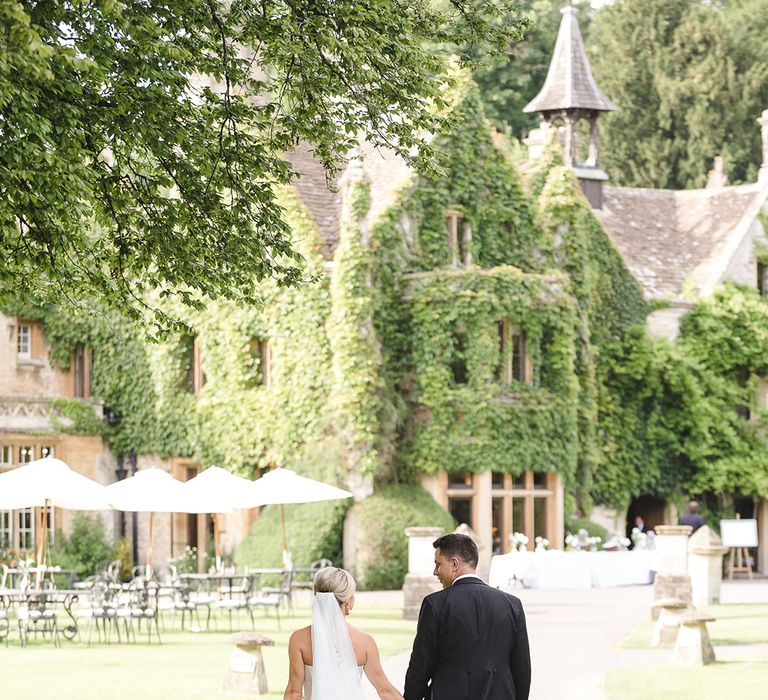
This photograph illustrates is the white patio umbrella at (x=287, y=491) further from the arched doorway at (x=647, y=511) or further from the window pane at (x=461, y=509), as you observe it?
the arched doorway at (x=647, y=511)

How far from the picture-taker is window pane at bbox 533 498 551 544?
112 feet

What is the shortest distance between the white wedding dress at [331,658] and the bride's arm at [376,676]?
7 cm

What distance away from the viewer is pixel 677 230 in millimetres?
42469

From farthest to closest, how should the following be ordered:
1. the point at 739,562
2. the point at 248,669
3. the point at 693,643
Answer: the point at 739,562 → the point at 693,643 → the point at 248,669

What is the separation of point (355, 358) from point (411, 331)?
60.3 inches

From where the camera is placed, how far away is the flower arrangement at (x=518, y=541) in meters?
31.8

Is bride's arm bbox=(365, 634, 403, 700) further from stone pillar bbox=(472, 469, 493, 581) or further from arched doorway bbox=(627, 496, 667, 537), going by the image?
arched doorway bbox=(627, 496, 667, 537)

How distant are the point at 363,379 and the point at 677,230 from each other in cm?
1347

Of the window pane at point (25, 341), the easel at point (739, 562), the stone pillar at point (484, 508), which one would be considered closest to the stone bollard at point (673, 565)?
the stone pillar at point (484, 508)

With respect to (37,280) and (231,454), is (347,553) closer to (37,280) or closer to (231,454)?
(231,454)

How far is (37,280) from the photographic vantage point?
14.5 meters

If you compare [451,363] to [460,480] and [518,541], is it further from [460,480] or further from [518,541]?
[518,541]

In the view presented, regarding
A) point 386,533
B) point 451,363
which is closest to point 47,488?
point 386,533

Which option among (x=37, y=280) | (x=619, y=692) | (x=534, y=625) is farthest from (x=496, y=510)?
(x=37, y=280)
